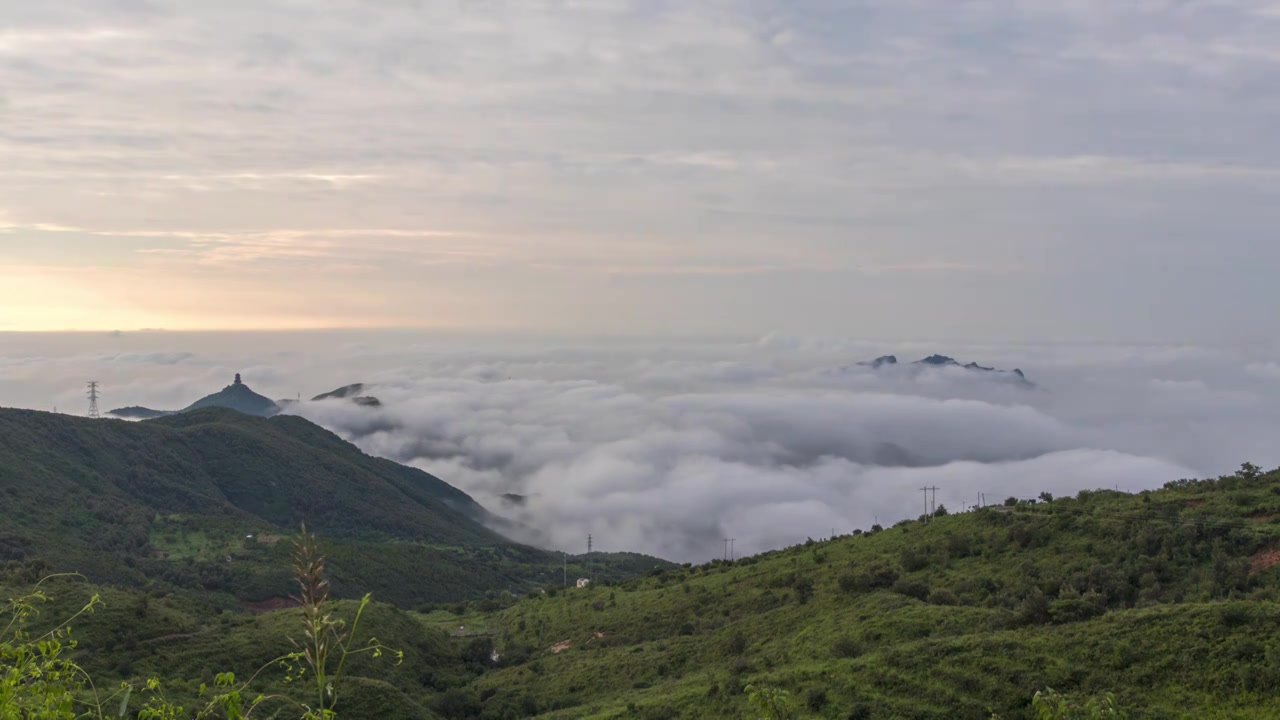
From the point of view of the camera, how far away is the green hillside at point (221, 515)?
306 feet

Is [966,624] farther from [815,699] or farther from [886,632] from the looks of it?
[815,699]

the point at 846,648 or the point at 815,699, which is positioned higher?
the point at 815,699

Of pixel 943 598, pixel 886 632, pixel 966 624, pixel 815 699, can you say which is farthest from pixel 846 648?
pixel 943 598

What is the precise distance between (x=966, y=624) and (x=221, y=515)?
402 feet

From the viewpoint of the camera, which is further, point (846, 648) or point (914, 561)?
point (914, 561)

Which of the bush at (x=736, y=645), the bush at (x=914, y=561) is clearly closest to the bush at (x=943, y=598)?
the bush at (x=914, y=561)

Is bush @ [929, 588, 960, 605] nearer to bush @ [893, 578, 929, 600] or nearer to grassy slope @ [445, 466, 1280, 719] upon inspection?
grassy slope @ [445, 466, 1280, 719]

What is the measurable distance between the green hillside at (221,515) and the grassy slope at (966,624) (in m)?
50.9

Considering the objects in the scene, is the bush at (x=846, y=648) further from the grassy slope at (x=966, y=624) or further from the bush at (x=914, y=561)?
the bush at (x=914, y=561)

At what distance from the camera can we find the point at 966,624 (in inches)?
1384

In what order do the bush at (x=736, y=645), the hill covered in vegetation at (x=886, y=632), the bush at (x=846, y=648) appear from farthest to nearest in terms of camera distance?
the bush at (x=736, y=645) → the bush at (x=846, y=648) → the hill covered in vegetation at (x=886, y=632)

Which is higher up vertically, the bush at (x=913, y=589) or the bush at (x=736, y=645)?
the bush at (x=913, y=589)

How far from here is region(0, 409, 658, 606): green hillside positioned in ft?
306

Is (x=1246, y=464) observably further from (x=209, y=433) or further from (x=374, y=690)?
(x=209, y=433)
